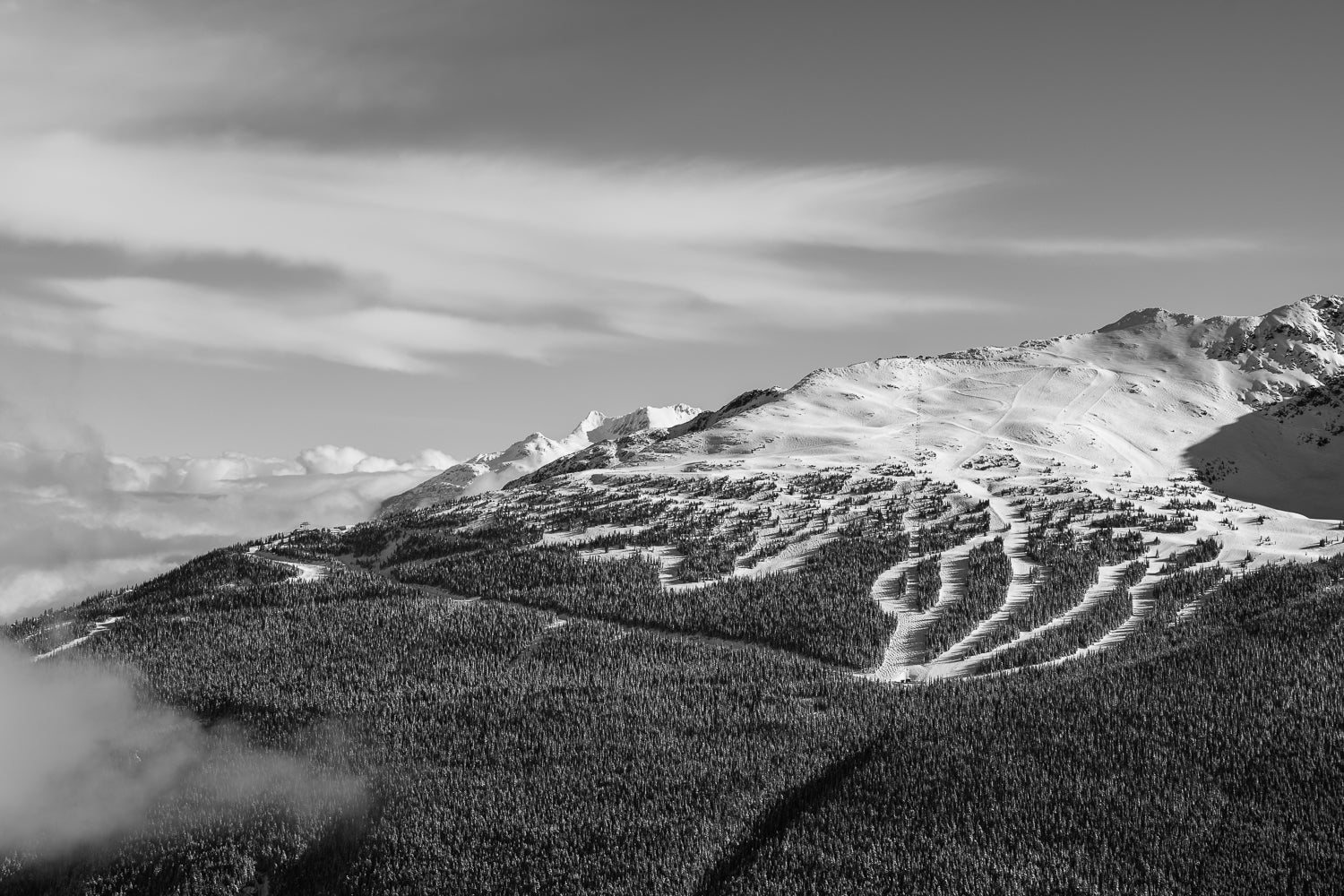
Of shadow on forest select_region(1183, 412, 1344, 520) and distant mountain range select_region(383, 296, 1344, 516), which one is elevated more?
distant mountain range select_region(383, 296, 1344, 516)

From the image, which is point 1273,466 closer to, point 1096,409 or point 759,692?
point 1096,409

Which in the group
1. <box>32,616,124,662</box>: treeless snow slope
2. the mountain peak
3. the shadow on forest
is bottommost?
the shadow on forest

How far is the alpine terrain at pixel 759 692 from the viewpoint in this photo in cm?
1993

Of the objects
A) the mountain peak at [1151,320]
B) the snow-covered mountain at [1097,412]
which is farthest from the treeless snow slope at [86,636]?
the mountain peak at [1151,320]

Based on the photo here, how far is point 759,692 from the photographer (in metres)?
30.1

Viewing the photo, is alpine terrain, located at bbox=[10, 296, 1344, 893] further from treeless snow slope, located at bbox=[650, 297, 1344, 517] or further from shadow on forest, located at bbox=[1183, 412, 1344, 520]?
shadow on forest, located at bbox=[1183, 412, 1344, 520]

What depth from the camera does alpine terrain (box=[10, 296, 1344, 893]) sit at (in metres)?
19.9

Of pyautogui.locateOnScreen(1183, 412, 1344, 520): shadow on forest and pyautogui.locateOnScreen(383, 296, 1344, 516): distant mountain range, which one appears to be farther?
pyautogui.locateOnScreen(383, 296, 1344, 516): distant mountain range

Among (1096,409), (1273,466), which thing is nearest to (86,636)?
(1273,466)

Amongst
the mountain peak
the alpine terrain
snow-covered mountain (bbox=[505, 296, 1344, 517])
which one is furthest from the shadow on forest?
the mountain peak

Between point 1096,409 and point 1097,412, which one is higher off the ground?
point 1096,409

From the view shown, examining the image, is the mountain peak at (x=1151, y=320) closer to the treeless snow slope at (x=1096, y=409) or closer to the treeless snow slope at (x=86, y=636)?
the treeless snow slope at (x=1096, y=409)

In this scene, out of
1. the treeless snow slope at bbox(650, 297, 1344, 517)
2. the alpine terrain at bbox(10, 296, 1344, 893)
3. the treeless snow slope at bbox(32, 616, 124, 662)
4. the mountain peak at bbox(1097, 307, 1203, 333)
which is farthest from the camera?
the mountain peak at bbox(1097, 307, 1203, 333)

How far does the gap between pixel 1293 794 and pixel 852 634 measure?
55.3 feet
